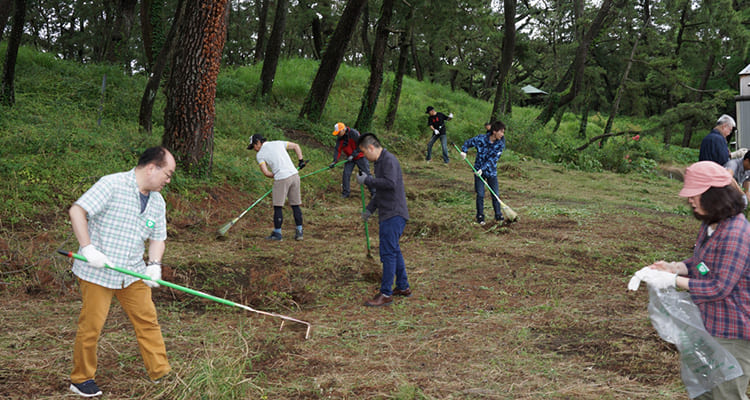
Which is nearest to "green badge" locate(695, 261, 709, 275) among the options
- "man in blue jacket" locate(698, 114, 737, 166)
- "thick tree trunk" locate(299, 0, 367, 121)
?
"man in blue jacket" locate(698, 114, 737, 166)

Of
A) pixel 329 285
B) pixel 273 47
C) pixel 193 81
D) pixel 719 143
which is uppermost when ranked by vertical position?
pixel 273 47

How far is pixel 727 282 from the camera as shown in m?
2.77

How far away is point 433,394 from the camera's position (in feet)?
12.2

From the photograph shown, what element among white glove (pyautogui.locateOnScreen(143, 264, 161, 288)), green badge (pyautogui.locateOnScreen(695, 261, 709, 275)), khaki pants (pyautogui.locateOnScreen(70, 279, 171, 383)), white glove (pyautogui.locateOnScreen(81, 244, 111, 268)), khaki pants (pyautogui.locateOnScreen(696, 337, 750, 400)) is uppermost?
green badge (pyautogui.locateOnScreen(695, 261, 709, 275))

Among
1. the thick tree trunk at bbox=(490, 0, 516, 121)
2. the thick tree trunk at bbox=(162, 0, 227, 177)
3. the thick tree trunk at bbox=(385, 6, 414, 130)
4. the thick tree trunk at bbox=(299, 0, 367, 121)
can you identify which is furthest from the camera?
the thick tree trunk at bbox=(490, 0, 516, 121)

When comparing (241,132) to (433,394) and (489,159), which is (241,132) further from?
(433,394)

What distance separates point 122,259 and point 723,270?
341cm

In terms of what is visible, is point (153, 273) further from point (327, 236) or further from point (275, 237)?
point (327, 236)

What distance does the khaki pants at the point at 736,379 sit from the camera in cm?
281

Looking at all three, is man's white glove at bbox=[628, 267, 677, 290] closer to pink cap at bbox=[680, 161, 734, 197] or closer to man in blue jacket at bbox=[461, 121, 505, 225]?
pink cap at bbox=[680, 161, 734, 197]

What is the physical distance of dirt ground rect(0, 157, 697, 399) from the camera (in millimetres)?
3832

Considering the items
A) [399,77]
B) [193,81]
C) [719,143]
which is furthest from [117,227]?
[399,77]

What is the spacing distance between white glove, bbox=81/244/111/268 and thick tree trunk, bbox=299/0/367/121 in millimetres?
13220

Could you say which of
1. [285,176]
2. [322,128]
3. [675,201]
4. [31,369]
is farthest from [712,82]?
[31,369]
